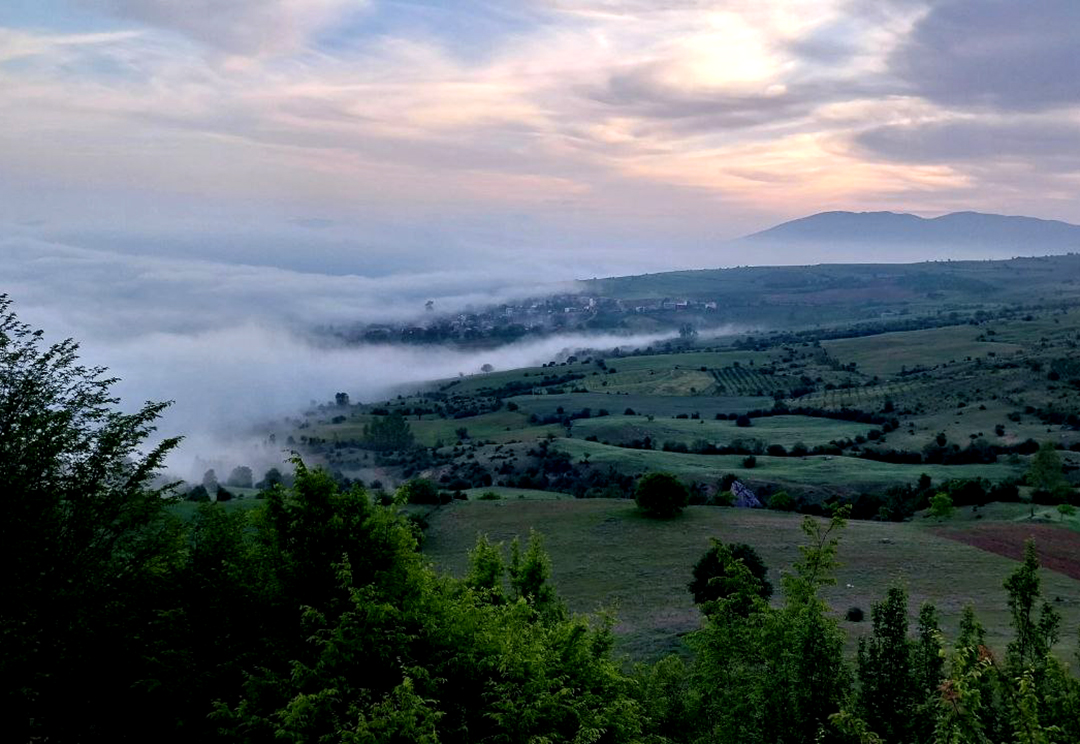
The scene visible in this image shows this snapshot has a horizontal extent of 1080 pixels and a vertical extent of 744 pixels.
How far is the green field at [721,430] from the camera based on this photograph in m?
118

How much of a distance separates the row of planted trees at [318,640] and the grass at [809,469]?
68.1 m

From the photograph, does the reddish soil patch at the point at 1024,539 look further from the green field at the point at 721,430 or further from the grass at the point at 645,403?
the grass at the point at 645,403

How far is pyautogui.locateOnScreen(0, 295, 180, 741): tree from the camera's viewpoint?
17.1m

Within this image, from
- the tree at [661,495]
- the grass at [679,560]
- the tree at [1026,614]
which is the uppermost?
the tree at [1026,614]

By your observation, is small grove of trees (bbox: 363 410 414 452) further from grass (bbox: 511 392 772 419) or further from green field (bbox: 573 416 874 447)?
green field (bbox: 573 416 874 447)

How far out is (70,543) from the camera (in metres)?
19.4

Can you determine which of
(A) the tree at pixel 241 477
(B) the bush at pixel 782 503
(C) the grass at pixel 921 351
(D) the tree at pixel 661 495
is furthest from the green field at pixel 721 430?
(A) the tree at pixel 241 477

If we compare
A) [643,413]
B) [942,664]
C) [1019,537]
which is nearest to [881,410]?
[643,413]

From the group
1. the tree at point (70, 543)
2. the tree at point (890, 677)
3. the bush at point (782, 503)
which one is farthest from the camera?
the bush at point (782, 503)

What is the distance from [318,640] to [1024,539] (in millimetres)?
51026

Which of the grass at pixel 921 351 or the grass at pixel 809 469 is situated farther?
the grass at pixel 921 351

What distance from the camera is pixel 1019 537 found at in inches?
2156

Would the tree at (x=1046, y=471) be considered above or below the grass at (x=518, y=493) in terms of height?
above

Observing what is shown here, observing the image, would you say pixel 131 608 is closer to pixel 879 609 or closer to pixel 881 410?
pixel 879 609
